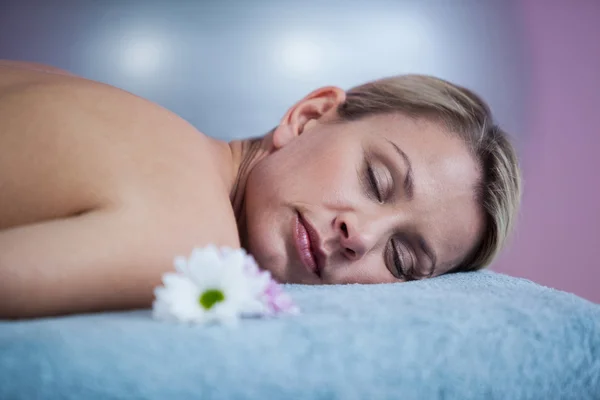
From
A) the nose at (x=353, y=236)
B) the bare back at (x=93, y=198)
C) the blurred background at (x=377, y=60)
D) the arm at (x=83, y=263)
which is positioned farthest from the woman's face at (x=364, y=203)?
the blurred background at (x=377, y=60)

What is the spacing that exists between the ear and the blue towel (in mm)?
439

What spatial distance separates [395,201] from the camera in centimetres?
99

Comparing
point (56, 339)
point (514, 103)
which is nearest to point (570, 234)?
point (514, 103)

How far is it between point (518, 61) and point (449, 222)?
0.85m

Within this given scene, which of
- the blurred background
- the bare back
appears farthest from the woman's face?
the blurred background

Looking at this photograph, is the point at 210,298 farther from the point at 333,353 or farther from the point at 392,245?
the point at 392,245

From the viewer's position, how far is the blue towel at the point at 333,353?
0.48m

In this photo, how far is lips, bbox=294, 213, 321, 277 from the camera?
96 centimetres

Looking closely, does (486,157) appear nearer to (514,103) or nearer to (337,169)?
(337,169)

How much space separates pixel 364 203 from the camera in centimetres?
97

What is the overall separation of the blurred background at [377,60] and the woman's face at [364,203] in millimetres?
597

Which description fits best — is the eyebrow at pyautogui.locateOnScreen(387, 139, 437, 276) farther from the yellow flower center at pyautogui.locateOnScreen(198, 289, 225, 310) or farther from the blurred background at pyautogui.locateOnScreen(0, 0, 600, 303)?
the blurred background at pyautogui.locateOnScreen(0, 0, 600, 303)

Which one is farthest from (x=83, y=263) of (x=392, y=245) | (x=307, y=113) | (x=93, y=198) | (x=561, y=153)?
(x=561, y=153)

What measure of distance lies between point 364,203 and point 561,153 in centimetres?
98
